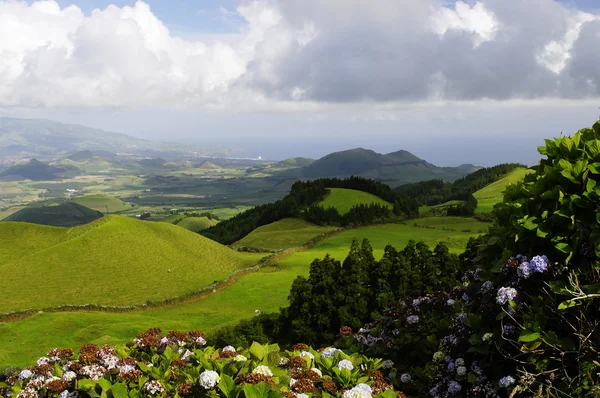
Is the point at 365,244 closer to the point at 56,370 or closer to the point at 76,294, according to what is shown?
the point at 56,370

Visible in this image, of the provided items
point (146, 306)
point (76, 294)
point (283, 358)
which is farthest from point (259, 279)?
point (283, 358)

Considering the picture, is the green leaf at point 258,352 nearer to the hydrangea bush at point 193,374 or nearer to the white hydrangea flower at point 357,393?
the hydrangea bush at point 193,374

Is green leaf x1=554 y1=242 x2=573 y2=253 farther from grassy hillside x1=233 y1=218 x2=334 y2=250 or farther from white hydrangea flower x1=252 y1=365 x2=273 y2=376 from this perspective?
grassy hillside x1=233 y1=218 x2=334 y2=250

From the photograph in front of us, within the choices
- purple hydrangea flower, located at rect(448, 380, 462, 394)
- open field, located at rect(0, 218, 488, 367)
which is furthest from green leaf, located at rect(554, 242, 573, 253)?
open field, located at rect(0, 218, 488, 367)

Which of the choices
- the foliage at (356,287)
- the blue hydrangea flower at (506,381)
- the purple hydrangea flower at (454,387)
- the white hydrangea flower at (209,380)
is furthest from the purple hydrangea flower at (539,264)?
the foliage at (356,287)

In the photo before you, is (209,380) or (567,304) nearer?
(209,380)

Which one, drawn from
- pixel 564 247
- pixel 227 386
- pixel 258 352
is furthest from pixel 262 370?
pixel 564 247

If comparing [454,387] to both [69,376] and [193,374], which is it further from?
[69,376]
